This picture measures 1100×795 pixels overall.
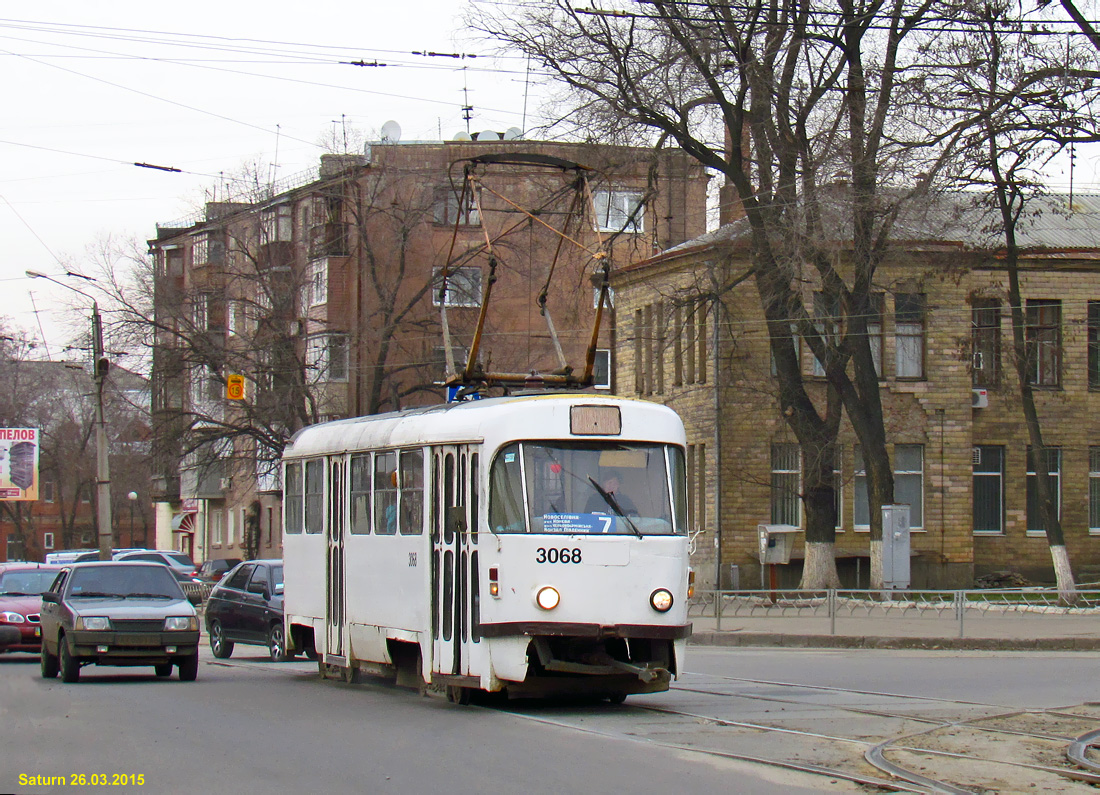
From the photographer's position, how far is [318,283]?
4578 centimetres

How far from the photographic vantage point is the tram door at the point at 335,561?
52.7 feet

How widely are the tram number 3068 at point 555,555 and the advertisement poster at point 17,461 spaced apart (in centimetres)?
4249

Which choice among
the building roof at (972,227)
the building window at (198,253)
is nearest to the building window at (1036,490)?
the building roof at (972,227)

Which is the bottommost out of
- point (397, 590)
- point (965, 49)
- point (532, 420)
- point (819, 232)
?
point (397, 590)

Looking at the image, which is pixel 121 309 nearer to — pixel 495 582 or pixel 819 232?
pixel 819 232

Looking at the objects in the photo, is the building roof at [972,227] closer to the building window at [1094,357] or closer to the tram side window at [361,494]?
the building window at [1094,357]

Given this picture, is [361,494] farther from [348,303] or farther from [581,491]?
[348,303]

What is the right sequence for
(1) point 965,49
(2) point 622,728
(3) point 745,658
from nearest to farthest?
(2) point 622,728
(3) point 745,658
(1) point 965,49

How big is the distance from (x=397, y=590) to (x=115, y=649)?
4383mm

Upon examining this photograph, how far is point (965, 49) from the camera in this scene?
25.6m

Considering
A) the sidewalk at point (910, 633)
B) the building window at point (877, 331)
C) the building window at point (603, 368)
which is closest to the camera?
the sidewalk at point (910, 633)

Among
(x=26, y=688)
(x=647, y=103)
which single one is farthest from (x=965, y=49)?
(x=26, y=688)

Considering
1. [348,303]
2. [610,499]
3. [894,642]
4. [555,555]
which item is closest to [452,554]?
[555,555]

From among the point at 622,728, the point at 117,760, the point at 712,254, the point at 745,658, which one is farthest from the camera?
the point at 712,254
